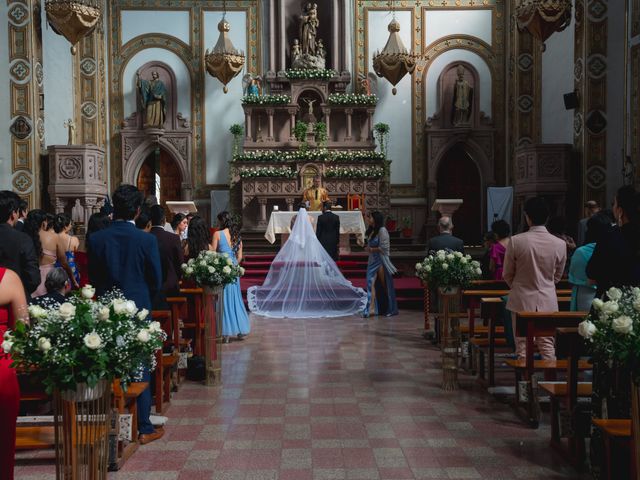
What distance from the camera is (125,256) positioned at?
16.3ft

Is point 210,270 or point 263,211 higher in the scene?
point 263,211

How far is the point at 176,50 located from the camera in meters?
19.5

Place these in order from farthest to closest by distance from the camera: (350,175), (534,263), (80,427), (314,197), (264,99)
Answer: (264,99) → (350,175) → (314,197) → (534,263) → (80,427)

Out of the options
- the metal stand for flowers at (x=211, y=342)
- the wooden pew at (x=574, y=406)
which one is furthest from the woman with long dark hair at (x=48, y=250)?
the wooden pew at (x=574, y=406)

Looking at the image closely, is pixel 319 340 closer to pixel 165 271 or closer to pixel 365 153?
pixel 165 271

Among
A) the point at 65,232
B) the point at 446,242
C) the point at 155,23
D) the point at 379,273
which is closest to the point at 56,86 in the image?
the point at 155,23

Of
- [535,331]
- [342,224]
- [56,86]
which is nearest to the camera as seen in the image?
[535,331]

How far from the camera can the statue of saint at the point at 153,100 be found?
19047 millimetres

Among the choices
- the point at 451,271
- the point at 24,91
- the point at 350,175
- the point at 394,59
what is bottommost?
the point at 451,271

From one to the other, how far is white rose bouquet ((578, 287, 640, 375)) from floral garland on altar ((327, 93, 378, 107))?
15629mm

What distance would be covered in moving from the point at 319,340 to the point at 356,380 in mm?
2344

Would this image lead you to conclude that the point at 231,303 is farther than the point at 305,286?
No

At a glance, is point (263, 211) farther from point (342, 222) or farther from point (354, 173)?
point (342, 222)

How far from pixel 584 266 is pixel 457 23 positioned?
15113mm
